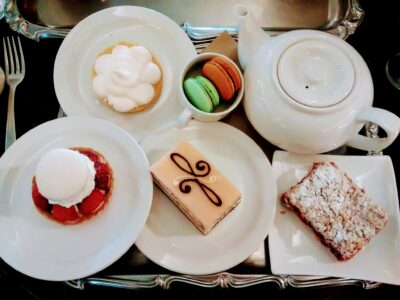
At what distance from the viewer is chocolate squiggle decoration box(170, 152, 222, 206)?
801 mm

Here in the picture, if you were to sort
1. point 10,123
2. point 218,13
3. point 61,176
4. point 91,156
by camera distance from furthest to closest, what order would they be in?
point 218,13 → point 10,123 → point 91,156 → point 61,176

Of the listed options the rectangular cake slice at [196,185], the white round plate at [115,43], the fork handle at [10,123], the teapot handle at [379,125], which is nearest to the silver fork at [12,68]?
the fork handle at [10,123]

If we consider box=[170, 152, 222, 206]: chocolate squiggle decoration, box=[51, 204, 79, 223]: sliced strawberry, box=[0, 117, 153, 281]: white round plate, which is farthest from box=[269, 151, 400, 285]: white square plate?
box=[51, 204, 79, 223]: sliced strawberry

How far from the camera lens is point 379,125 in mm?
746

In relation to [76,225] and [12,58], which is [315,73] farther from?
[12,58]

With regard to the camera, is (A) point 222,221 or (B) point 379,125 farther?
(A) point 222,221

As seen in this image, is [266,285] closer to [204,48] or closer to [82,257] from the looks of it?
[82,257]

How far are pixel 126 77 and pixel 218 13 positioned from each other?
1.14 feet

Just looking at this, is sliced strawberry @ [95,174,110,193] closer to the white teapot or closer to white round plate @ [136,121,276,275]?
white round plate @ [136,121,276,275]

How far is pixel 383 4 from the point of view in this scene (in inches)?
44.3

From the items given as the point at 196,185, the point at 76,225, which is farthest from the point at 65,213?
the point at 196,185

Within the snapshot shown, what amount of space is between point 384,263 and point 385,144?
0.24 m

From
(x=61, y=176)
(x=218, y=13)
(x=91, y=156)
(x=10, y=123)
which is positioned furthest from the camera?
(x=218, y=13)

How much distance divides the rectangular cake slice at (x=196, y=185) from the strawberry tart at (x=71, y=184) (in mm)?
107
